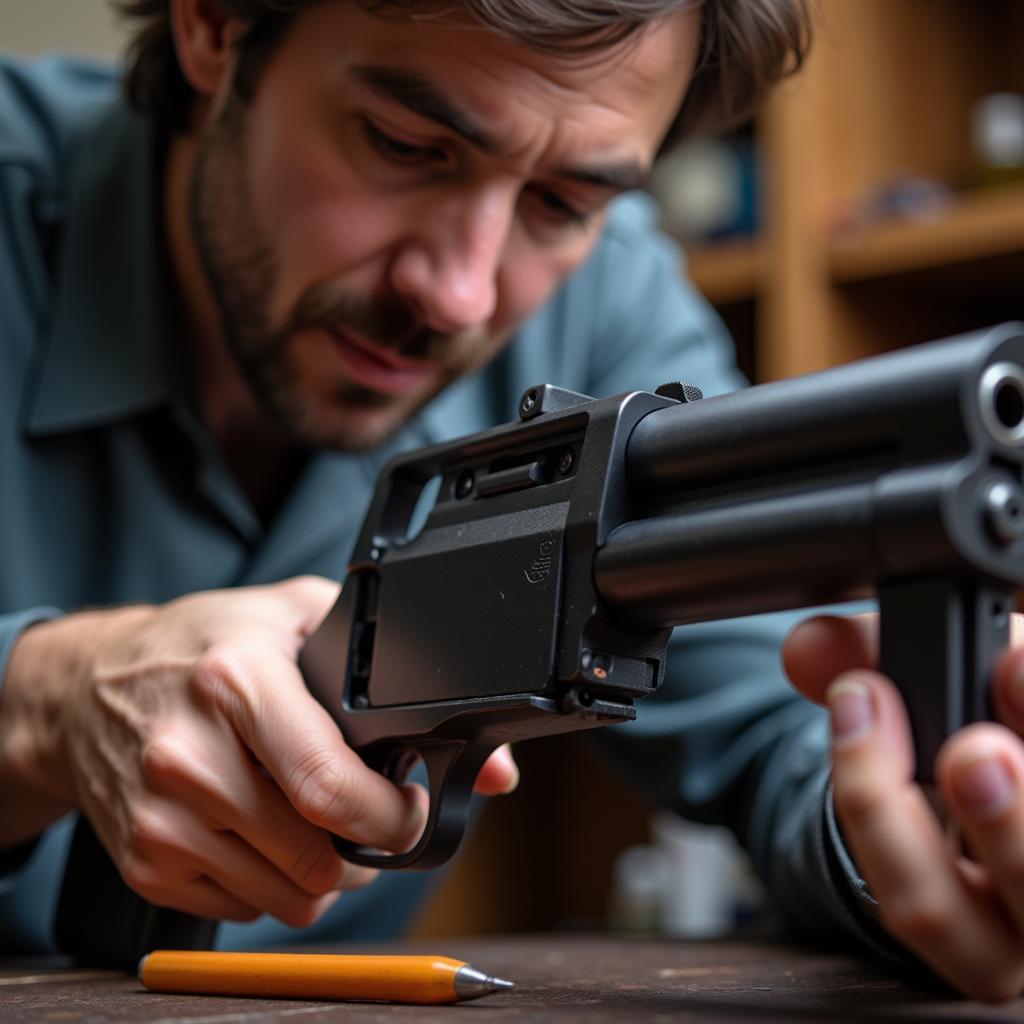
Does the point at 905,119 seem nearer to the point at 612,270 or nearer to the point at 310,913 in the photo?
the point at 612,270

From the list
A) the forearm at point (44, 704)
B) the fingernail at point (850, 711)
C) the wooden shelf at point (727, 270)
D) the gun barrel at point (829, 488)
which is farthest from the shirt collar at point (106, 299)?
the wooden shelf at point (727, 270)

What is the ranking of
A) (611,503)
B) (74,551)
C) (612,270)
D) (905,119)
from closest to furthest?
(611,503)
(74,551)
(612,270)
(905,119)

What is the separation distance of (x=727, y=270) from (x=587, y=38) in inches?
36.6

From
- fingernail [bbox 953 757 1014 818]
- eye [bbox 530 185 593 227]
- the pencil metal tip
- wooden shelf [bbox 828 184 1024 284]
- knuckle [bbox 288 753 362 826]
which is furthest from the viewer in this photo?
wooden shelf [bbox 828 184 1024 284]

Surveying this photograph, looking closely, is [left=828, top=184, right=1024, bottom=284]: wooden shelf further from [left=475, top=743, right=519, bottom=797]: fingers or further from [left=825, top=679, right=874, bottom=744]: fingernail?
[left=825, top=679, right=874, bottom=744]: fingernail

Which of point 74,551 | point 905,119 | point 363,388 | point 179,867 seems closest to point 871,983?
point 179,867

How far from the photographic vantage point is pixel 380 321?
0.87 m

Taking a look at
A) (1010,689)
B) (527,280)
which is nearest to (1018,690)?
(1010,689)

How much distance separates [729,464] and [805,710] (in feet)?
1.81

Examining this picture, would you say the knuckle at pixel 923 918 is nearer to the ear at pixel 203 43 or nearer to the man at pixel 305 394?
the man at pixel 305 394

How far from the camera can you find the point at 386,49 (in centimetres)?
78

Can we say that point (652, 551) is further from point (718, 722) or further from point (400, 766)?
point (718, 722)

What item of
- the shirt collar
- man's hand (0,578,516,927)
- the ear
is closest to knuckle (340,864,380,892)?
man's hand (0,578,516,927)

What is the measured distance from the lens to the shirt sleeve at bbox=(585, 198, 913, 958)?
2.59ft
